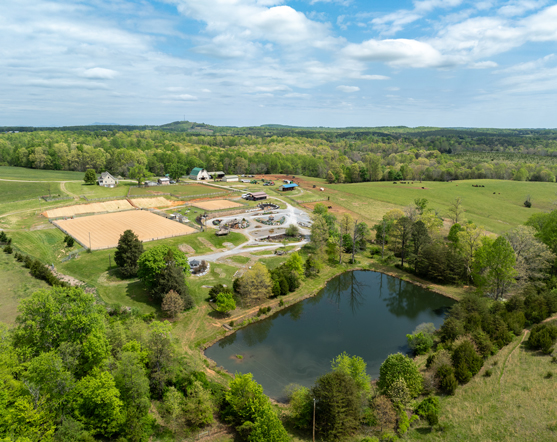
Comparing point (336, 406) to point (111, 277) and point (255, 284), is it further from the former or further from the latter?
point (111, 277)

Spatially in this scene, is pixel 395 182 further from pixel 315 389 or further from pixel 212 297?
pixel 315 389

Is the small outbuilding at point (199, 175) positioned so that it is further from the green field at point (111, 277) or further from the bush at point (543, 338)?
the bush at point (543, 338)

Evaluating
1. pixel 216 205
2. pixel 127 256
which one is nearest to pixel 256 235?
pixel 216 205

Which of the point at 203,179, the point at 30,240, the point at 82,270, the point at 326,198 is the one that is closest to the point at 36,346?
the point at 82,270

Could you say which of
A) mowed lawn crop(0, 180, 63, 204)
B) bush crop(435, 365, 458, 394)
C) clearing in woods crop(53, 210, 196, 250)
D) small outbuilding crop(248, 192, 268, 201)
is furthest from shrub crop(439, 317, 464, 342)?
mowed lawn crop(0, 180, 63, 204)

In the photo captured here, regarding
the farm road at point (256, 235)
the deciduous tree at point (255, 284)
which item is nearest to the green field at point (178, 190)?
the farm road at point (256, 235)

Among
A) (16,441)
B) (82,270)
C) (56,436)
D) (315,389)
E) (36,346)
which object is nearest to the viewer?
(16,441)
